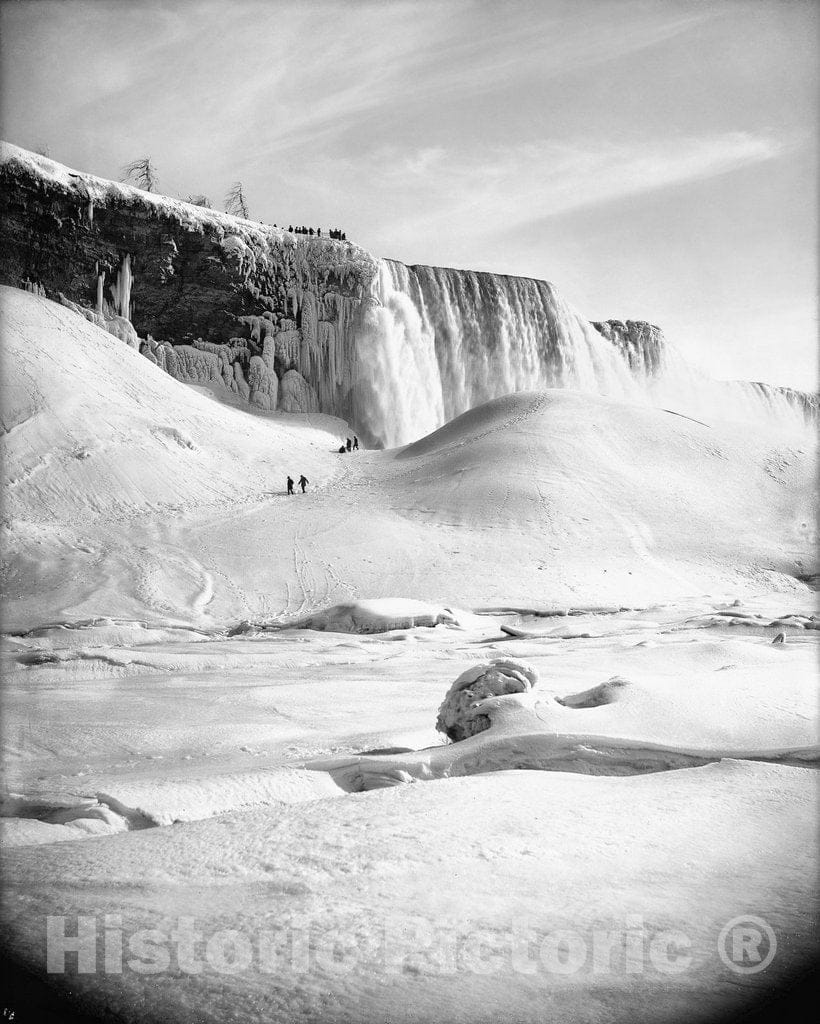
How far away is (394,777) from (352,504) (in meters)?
14.5

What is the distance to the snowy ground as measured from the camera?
163 centimetres

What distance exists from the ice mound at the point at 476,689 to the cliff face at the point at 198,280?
95.2ft

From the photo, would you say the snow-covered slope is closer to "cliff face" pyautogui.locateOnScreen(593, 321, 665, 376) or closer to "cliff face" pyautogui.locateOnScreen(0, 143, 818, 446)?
"cliff face" pyautogui.locateOnScreen(0, 143, 818, 446)

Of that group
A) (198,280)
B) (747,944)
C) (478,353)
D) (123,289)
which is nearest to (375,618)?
(747,944)

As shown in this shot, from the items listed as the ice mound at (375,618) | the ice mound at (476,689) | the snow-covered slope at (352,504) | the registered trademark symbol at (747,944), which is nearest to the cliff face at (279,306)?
the snow-covered slope at (352,504)

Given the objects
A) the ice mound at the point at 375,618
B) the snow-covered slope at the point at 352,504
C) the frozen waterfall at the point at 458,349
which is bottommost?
the ice mound at the point at 375,618

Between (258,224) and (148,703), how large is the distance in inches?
1256

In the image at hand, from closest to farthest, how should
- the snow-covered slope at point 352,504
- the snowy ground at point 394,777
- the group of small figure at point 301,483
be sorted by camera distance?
the snowy ground at point 394,777, the snow-covered slope at point 352,504, the group of small figure at point 301,483

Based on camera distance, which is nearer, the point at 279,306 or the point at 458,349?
the point at 279,306

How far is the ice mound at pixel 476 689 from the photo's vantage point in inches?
159

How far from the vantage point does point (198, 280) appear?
32.9 m

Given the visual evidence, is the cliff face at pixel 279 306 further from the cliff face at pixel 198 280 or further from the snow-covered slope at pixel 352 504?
the snow-covered slope at pixel 352 504

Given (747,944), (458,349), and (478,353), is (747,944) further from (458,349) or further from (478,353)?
(478,353)

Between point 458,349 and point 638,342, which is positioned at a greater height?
point 638,342
